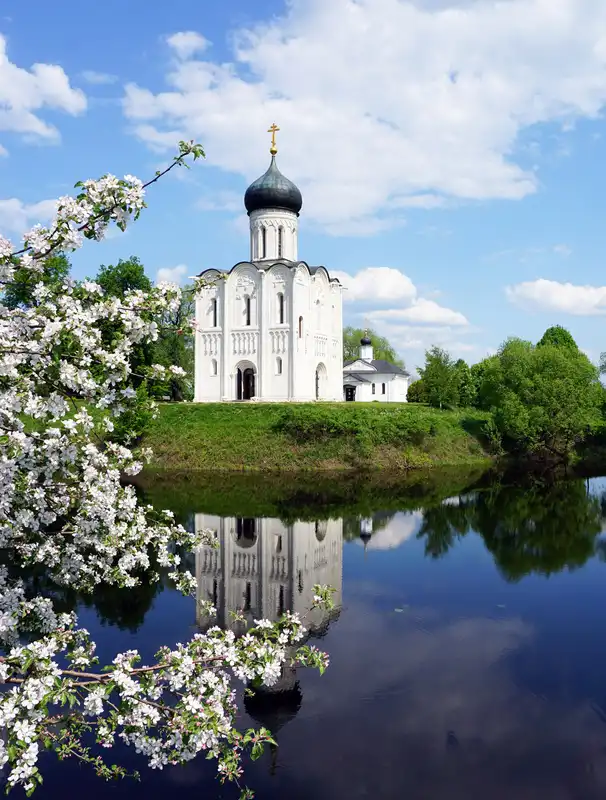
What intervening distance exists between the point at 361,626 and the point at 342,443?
20.1m

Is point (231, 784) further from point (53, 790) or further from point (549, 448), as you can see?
point (549, 448)

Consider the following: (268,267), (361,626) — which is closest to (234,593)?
(361,626)

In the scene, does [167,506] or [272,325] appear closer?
[167,506]

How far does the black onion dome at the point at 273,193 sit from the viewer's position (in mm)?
38094

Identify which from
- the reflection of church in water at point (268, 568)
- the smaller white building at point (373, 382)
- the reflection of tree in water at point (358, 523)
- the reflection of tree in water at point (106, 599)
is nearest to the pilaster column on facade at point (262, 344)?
the smaller white building at point (373, 382)

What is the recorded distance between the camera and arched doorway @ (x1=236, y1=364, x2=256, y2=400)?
38.7 metres

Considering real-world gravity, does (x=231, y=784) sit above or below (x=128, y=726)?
below

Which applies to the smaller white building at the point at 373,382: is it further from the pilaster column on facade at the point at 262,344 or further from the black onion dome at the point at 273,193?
the black onion dome at the point at 273,193

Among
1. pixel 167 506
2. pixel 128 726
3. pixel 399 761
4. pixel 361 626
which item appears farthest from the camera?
pixel 167 506

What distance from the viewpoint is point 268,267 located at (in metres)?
37.8

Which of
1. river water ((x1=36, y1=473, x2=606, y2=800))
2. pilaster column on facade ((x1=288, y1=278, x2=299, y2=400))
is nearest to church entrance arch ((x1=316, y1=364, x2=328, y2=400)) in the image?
pilaster column on facade ((x1=288, y1=278, x2=299, y2=400))

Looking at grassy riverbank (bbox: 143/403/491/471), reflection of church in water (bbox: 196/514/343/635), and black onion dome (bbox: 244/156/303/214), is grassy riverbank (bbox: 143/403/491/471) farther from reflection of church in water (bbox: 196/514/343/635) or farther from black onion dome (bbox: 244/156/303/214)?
black onion dome (bbox: 244/156/303/214)

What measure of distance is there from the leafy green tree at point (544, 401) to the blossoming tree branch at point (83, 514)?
30491mm

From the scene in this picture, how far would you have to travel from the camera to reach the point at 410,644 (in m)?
10.3
